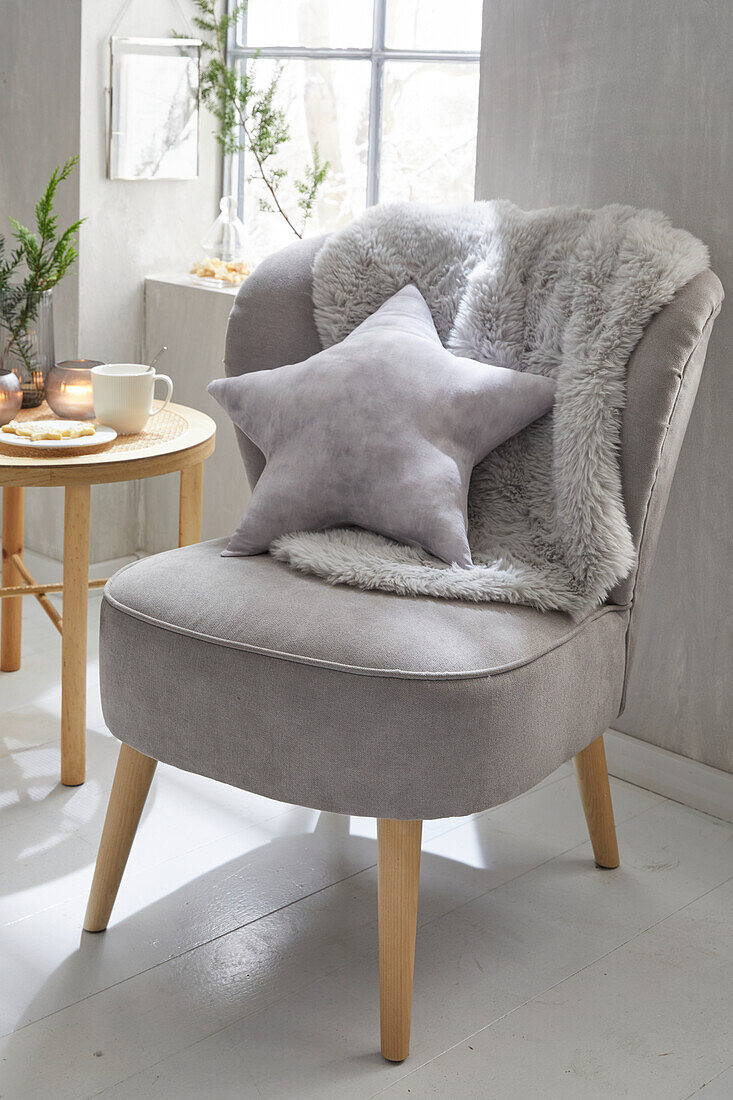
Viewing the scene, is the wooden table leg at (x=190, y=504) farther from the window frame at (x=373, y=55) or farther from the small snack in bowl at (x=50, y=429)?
the window frame at (x=373, y=55)

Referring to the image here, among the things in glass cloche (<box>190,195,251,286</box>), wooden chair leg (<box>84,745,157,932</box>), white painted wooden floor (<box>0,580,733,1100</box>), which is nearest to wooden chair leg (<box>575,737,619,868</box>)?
white painted wooden floor (<box>0,580,733,1100</box>)

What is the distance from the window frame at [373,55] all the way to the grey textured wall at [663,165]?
1.52 ft

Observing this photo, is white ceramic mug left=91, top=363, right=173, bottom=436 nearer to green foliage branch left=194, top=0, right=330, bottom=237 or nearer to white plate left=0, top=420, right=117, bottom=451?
white plate left=0, top=420, right=117, bottom=451

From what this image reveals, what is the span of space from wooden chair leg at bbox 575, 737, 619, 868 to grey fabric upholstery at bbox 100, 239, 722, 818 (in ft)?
0.40

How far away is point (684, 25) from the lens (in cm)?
164

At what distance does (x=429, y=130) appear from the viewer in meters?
2.36

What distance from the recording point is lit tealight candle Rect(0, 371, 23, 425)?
178 centimetres

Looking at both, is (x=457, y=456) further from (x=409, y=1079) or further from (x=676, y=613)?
(x=409, y=1079)

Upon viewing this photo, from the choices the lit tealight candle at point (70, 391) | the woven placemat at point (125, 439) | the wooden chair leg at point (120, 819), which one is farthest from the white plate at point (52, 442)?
the wooden chair leg at point (120, 819)

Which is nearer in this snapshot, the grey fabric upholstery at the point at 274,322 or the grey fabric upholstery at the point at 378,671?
the grey fabric upholstery at the point at 378,671

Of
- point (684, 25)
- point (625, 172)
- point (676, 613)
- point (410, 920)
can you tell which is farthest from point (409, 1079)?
point (684, 25)

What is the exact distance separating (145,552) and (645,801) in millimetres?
1385

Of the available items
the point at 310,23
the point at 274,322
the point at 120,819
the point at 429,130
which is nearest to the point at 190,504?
the point at 274,322

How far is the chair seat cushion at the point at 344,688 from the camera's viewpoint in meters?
1.19
